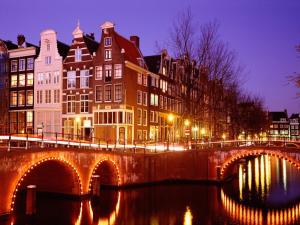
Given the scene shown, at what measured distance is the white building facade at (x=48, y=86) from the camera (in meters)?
48.7

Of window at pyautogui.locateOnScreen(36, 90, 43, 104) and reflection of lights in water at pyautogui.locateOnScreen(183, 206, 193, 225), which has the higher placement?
window at pyautogui.locateOnScreen(36, 90, 43, 104)

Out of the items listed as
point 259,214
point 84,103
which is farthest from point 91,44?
point 259,214

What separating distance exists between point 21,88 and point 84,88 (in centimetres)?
983

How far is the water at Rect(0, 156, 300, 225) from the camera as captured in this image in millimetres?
23281

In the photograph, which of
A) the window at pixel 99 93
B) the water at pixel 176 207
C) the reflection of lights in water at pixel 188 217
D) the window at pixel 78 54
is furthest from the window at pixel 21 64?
the reflection of lights in water at pixel 188 217

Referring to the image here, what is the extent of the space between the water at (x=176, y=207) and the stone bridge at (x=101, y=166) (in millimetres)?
1317

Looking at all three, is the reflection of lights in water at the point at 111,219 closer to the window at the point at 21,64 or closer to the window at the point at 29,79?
the window at the point at 29,79

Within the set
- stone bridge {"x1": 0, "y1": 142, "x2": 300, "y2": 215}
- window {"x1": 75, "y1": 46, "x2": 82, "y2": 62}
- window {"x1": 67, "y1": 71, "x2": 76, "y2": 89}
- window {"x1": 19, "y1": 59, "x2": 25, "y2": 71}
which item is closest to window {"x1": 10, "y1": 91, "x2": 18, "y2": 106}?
window {"x1": 19, "y1": 59, "x2": 25, "y2": 71}

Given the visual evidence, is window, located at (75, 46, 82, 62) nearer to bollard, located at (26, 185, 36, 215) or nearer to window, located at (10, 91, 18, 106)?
window, located at (10, 91, 18, 106)

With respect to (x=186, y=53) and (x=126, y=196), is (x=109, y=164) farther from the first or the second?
(x=186, y=53)

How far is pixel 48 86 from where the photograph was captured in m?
49.2

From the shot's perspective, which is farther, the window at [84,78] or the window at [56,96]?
the window at [56,96]

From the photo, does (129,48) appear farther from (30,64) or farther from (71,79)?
(30,64)

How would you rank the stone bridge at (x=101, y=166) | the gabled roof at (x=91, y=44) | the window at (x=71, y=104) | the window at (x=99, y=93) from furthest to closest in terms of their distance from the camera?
the gabled roof at (x=91, y=44) → the window at (x=71, y=104) → the window at (x=99, y=93) → the stone bridge at (x=101, y=166)
